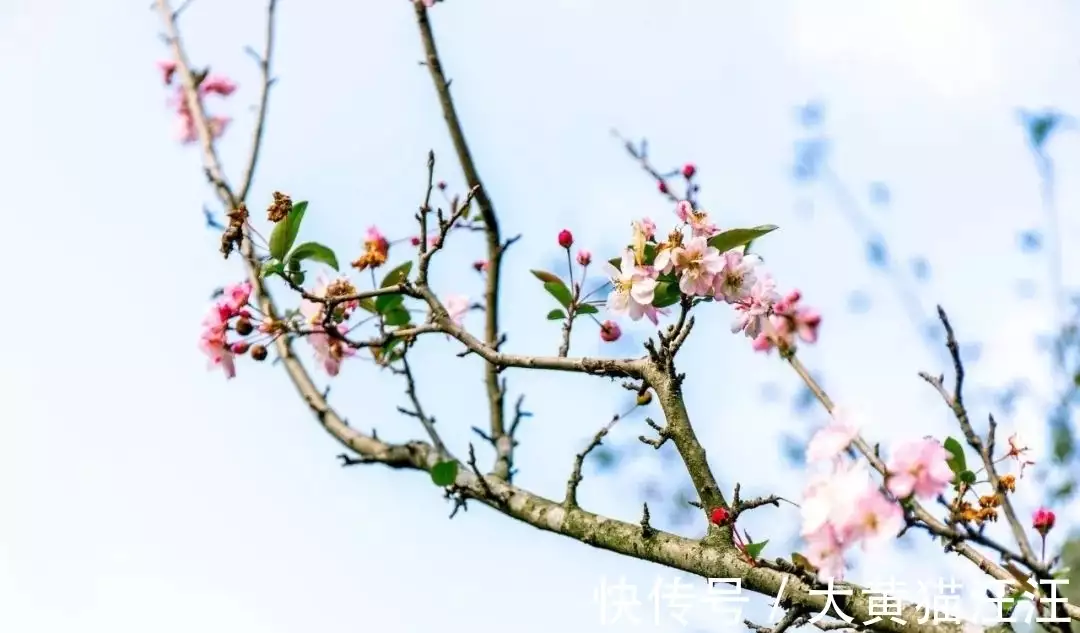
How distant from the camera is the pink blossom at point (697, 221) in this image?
1.71m

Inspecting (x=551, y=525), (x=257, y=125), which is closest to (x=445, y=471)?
(x=551, y=525)

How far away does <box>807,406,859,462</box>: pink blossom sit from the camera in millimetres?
1222

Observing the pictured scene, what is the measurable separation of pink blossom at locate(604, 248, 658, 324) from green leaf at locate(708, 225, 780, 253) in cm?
12

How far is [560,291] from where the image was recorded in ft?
6.20

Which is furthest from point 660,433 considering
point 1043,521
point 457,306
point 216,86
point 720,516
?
point 216,86

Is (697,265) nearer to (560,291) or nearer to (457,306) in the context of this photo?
(560,291)

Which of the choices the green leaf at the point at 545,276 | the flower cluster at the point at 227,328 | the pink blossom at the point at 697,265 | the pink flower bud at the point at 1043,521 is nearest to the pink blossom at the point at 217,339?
the flower cluster at the point at 227,328

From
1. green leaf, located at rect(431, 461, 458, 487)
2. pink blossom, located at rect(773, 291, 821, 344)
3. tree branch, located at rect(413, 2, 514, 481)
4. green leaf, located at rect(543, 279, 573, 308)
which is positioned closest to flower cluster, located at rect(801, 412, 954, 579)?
pink blossom, located at rect(773, 291, 821, 344)

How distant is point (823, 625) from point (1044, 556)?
0.33m

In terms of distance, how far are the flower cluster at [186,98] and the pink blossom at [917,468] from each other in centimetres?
251

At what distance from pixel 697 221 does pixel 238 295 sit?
Result: 947 mm

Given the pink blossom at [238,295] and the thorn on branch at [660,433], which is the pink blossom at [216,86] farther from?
the thorn on branch at [660,433]

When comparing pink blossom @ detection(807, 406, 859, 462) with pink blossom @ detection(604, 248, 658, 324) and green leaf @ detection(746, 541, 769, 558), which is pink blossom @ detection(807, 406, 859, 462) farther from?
pink blossom @ detection(604, 248, 658, 324)

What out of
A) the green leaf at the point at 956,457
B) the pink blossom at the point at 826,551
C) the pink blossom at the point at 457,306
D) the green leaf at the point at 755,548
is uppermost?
the pink blossom at the point at 457,306
